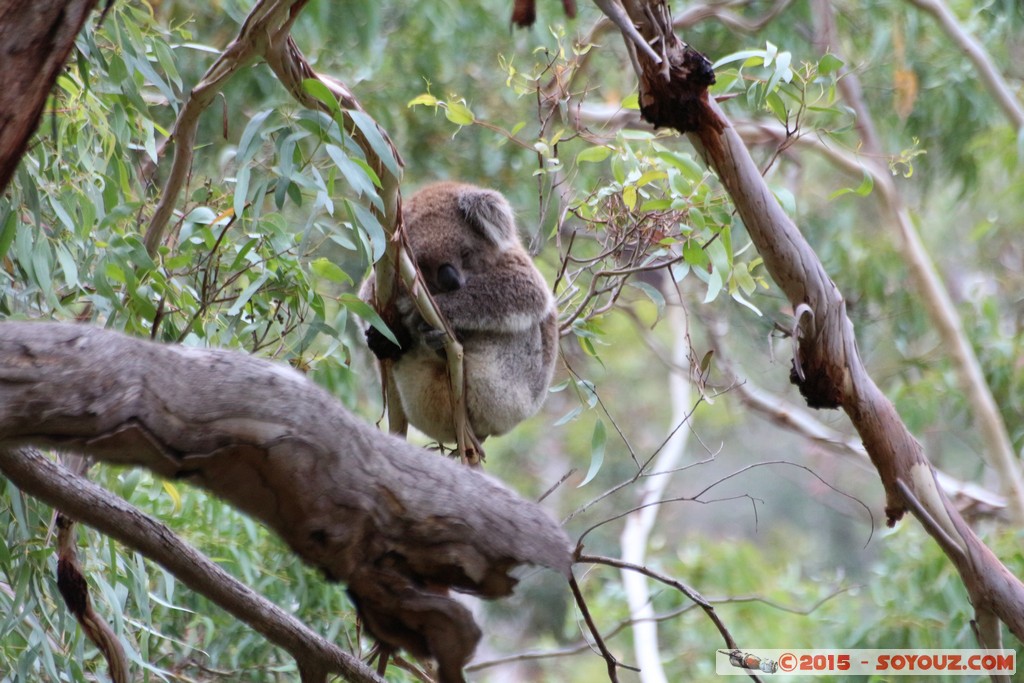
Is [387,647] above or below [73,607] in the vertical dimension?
below

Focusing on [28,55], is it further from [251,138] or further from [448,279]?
[448,279]

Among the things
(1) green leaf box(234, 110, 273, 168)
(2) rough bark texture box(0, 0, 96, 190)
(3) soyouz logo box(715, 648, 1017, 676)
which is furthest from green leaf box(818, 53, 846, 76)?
(3) soyouz logo box(715, 648, 1017, 676)

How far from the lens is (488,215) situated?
2.69 m

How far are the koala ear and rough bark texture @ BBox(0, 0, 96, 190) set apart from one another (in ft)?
4.98

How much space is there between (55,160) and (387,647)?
1.29m

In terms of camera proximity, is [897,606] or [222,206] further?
[897,606]

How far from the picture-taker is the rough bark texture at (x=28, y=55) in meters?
1.18

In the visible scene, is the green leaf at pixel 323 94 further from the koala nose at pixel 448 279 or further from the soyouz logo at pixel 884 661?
the soyouz logo at pixel 884 661

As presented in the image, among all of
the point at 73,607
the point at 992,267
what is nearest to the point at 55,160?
the point at 73,607

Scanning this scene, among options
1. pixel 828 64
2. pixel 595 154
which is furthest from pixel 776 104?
pixel 595 154

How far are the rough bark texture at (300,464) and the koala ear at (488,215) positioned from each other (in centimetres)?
140

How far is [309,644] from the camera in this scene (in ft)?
5.06

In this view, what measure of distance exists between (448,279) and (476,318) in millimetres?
119

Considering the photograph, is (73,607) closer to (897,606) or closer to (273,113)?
(273,113)
